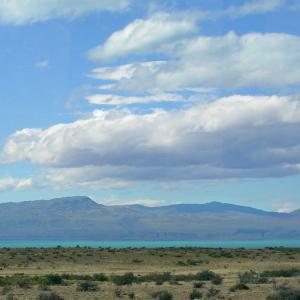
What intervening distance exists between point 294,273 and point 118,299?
23.8 metres

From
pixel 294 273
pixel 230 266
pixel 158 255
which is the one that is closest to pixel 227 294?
pixel 294 273

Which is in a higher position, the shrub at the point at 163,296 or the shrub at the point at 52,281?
the shrub at the point at 52,281

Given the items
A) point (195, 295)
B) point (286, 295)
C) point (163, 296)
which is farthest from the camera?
point (195, 295)

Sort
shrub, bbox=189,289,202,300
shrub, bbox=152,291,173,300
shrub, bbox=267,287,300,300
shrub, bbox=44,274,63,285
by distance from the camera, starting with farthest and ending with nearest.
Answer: shrub, bbox=44,274,63,285 < shrub, bbox=189,289,202,300 < shrub, bbox=152,291,173,300 < shrub, bbox=267,287,300,300

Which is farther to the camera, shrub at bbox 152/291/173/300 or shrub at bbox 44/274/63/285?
shrub at bbox 44/274/63/285

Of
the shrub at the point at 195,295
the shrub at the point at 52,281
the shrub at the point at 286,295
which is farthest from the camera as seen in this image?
the shrub at the point at 52,281

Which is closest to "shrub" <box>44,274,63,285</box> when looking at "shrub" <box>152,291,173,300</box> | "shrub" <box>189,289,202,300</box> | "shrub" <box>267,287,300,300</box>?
"shrub" <box>152,291,173,300</box>

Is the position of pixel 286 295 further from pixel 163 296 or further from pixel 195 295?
pixel 163 296

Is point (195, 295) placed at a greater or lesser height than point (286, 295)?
lesser

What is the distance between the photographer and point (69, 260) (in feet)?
279

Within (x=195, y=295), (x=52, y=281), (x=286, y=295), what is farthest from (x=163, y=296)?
(x=52, y=281)

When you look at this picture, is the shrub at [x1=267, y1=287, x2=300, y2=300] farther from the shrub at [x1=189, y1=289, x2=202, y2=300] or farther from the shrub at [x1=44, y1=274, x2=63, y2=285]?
the shrub at [x1=44, y1=274, x2=63, y2=285]

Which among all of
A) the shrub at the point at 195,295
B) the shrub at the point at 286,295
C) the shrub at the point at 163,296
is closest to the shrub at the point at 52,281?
the shrub at the point at 163,296

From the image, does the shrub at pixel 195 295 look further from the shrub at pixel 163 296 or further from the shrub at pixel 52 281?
the shrub at pixel 52 281
